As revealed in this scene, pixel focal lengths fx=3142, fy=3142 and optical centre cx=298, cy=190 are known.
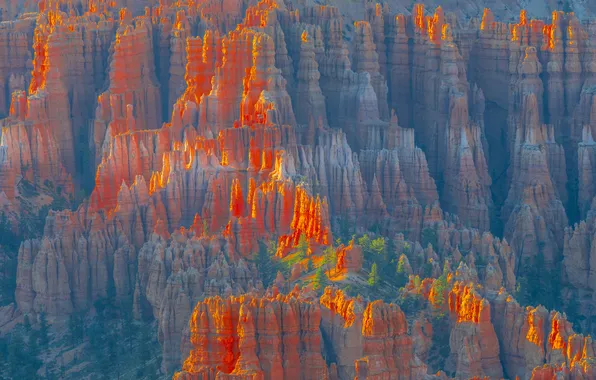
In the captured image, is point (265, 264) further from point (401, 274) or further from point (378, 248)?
point (401, 274)

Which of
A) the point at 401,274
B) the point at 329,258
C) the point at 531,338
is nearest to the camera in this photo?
the point at 531,338

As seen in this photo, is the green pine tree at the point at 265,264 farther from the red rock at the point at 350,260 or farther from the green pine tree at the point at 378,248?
the green pine tree at the point at 378,248

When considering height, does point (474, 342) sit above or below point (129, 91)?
below

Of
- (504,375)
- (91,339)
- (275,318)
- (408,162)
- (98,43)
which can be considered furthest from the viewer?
(98,43)

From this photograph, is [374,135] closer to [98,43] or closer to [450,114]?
[450,114]

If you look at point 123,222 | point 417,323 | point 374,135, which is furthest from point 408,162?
point 417,323

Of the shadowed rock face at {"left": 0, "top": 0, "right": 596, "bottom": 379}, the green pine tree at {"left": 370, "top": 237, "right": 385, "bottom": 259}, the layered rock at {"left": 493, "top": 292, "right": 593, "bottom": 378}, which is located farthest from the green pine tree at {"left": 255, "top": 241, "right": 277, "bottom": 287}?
the layered rock at {"left": 493, "top": 292, "right": 593, "bottom": 378}

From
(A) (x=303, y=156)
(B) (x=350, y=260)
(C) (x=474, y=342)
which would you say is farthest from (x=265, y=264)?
(C) (x=474, y=342)

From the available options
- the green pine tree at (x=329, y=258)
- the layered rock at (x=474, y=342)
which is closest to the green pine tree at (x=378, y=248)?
the green pine tree at (x=329, y=258)
